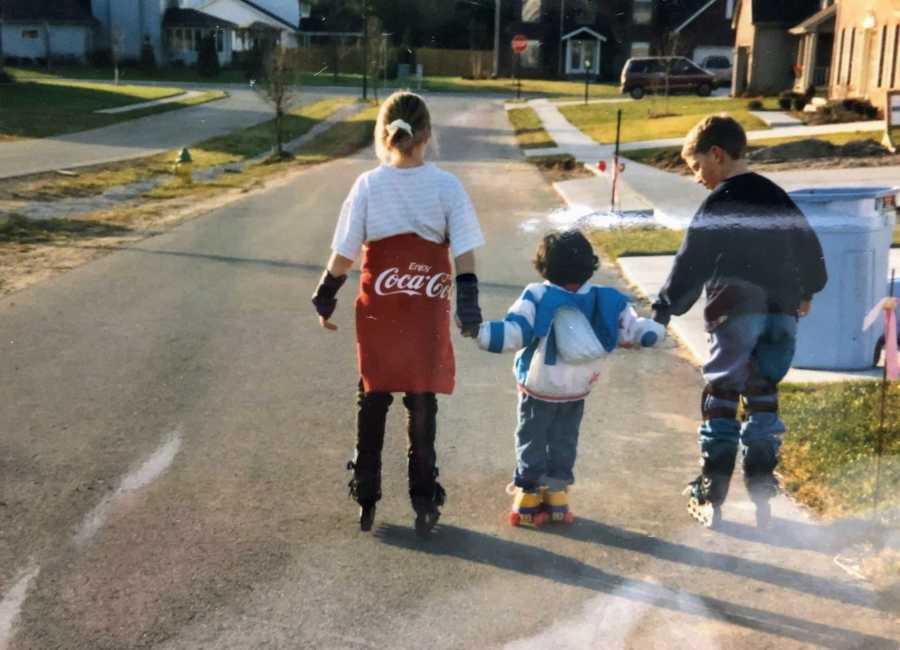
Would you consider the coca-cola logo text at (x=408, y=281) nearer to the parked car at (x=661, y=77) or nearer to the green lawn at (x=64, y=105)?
the green lawn at (x=64, y=105)

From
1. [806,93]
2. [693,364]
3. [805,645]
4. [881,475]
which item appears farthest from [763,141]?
[805,645]

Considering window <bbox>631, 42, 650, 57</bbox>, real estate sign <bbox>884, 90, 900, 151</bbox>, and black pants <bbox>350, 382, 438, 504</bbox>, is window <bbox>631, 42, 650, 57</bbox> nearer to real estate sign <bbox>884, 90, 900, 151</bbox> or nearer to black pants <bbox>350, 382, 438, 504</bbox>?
real estate sign <bbox>884, 90, 900, 151</bbox>

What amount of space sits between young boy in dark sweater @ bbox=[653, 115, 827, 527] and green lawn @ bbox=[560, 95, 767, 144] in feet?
82.4

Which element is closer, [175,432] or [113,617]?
[113,617]


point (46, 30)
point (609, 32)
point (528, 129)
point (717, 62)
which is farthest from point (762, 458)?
point (46, 30)

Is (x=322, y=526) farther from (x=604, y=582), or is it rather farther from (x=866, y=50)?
(x=866, y=50)

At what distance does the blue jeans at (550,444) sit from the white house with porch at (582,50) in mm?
55077

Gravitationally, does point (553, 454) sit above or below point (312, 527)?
above

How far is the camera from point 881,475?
5.67 meters

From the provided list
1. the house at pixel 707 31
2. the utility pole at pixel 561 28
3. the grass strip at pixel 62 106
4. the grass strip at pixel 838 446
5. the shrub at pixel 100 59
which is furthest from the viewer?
the shrub at pixel 100 59

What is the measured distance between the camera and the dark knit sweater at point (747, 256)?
499 cm

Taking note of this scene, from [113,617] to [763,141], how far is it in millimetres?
25091

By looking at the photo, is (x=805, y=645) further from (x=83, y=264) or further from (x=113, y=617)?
(x=83, y=264)

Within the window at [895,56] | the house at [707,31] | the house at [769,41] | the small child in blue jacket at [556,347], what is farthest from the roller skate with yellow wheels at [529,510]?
the house at [707,31]
